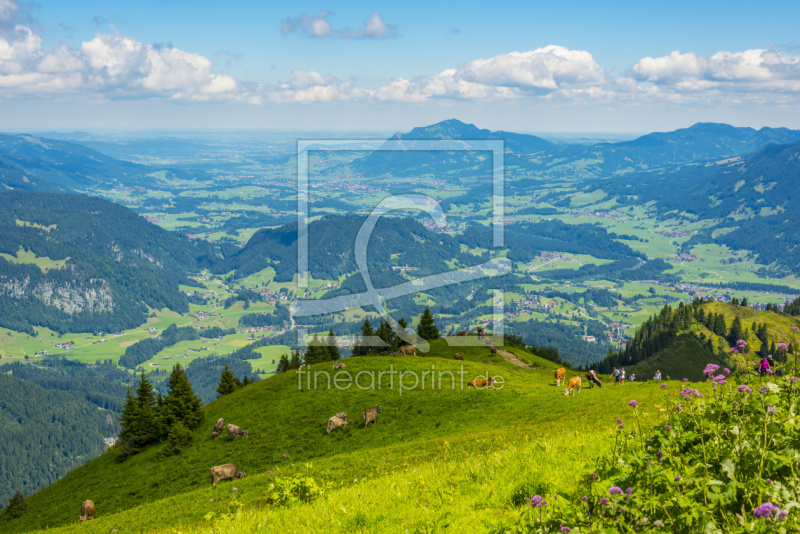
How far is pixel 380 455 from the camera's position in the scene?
29.5 m

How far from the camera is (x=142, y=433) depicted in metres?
59.8

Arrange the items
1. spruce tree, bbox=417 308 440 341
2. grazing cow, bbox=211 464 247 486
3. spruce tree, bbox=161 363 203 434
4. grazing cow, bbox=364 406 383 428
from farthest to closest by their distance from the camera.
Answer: spruce tree, bbox=417 308 440 341
spruce tree, bbox=161 363 203 434
grazing cow, bbox=364 406 383 428
grazing cow, bbox=211 464 247 486

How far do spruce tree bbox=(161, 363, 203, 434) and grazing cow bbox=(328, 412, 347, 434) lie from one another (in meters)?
20.0

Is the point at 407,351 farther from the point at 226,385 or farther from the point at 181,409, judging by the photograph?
the point at 226,385

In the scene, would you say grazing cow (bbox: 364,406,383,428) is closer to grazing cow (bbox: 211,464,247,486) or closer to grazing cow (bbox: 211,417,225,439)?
grazing cow (bbox: 211,464,247,486)

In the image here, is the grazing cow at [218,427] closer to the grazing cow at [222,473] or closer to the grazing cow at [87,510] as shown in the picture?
the grazing cow at [87,510]

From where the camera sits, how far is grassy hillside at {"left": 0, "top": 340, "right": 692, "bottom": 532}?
12.3 m

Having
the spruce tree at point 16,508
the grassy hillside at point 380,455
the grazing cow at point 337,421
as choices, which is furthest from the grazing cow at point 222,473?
the spruce tree at point 16,508

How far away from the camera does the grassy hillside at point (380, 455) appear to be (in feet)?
40.3

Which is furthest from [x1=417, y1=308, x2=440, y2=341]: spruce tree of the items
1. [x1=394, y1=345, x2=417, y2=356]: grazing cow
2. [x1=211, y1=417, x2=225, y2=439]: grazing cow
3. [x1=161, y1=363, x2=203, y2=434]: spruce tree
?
[x1=211, y1=417, x2=225, y2=439]: grazing cow

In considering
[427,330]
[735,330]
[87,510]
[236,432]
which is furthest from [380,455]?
[735,330]

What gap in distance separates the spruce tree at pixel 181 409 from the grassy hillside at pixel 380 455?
203cm

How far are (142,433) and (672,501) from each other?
65.6 metres

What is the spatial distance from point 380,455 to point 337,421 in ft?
55.2
